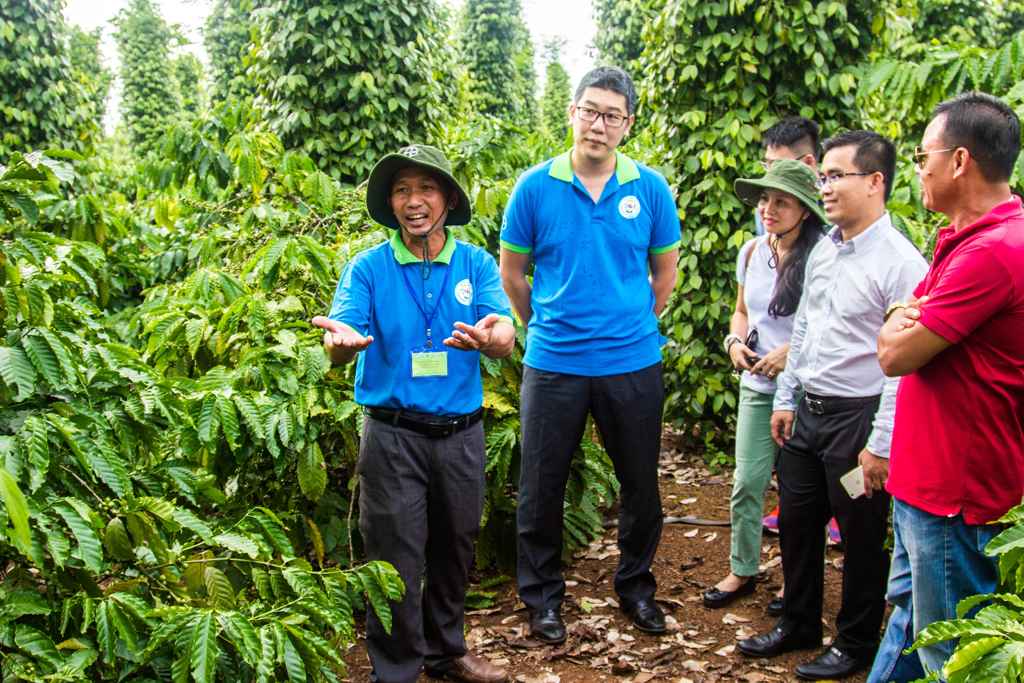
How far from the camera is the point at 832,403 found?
296 cm

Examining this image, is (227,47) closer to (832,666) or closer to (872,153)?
(872,153)

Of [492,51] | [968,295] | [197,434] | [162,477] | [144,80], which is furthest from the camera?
[144,80]

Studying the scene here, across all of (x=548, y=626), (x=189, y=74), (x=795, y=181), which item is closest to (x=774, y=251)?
(x=795, y=181)

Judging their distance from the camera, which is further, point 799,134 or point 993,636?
point 799,134

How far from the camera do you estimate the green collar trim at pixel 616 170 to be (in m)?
3.28

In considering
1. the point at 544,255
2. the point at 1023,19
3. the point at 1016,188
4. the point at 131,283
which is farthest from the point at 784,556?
the point at 1023,19

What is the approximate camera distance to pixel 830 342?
296 centimetres

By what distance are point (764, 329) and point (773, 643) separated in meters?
1.41

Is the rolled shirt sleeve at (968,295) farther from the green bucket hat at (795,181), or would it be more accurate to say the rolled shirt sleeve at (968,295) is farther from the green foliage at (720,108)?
the green foliage at (720,108)

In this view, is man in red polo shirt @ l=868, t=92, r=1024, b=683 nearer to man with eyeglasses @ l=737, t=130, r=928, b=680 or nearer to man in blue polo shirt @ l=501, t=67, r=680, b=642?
man with eyeglasses @ l=737, t=130, r=928, b=680

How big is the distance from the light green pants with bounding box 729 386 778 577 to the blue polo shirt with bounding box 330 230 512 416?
1480 mm

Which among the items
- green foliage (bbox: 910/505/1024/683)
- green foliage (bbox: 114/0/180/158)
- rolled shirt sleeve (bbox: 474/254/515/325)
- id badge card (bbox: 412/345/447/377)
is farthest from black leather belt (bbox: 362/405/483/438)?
green foliage (bbox: 114/0/180/158)

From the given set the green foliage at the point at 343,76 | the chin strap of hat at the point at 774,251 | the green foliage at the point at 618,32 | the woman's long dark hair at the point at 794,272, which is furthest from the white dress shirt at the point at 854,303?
the green foliage at the point at 618,32

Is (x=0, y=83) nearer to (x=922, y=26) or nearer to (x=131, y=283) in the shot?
(x=131, y=283)
